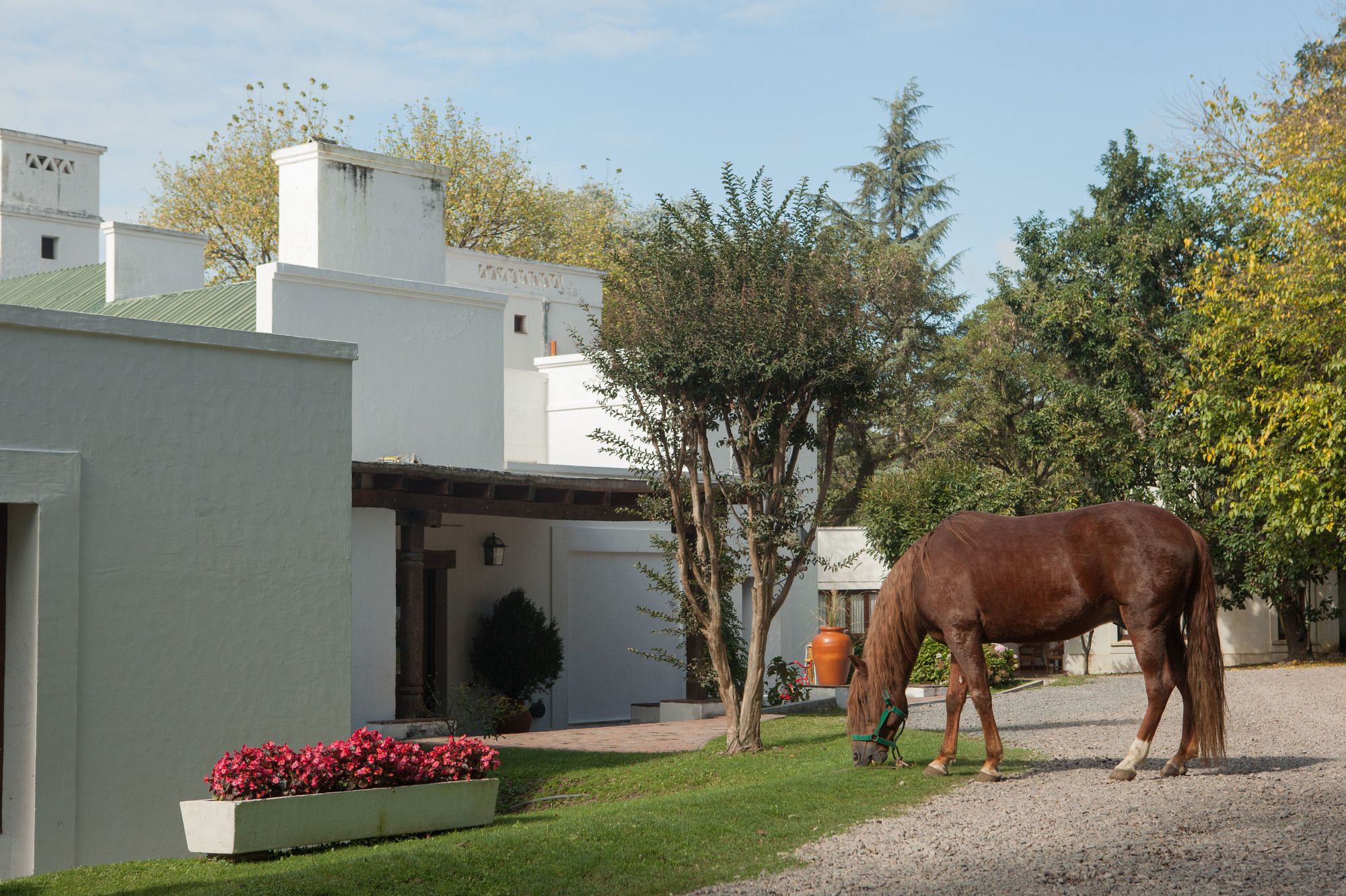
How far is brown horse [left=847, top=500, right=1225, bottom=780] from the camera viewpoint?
984cm

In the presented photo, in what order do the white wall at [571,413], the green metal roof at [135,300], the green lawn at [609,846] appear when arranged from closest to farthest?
the green lawn at [609,846], the green metal roof at [135,300], the white wall at [571,413]

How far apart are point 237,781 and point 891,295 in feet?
91.4

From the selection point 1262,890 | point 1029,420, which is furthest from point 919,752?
point 1029,420

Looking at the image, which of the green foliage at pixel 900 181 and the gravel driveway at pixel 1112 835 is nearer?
the gravel driveway at pixel 1112 835

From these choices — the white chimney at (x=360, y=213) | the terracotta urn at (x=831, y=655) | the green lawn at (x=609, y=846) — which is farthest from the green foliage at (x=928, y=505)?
the green lawn at (x=609, y=846)

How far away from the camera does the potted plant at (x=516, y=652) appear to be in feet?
62.4

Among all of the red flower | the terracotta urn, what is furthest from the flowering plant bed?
the terracotta urn

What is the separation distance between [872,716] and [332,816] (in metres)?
4.18

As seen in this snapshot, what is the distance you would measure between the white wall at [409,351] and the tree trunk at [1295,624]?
50.3ft

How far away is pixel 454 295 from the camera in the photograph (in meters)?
20.5

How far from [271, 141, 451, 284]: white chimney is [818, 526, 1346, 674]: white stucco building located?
9.43 meters

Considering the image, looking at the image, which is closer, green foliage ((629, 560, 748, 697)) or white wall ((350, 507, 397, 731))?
green foliage ((629, 560, 748, 697))

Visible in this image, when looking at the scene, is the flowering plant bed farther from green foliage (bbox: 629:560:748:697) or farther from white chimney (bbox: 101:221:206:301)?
white chimney (bbox: 101:221:206:301)

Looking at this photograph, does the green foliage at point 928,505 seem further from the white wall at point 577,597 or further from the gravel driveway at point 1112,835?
the gravel driveway at point 1112,835
